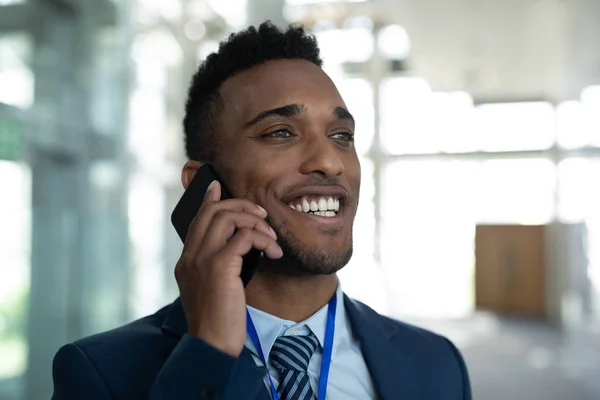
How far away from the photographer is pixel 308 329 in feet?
5.16

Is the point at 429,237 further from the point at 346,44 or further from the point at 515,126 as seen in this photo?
the point at 346,44

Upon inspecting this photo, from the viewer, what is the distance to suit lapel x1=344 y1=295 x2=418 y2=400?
1.52 m

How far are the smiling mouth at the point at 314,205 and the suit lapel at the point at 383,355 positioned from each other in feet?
1.19

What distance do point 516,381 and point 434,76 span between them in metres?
1.80

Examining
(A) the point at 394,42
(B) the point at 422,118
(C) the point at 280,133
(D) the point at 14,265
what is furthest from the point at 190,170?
(A) the point at 394,42

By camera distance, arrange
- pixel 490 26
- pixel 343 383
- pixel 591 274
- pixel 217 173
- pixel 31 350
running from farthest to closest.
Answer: pixel 490 26, pixel 591 274, pixel 31 350, pixel 217 173, pixel 343 383

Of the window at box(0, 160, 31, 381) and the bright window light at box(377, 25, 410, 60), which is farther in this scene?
the bright window light at box(377, 25, 410, 60)

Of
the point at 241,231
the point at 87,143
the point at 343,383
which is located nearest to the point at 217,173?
the point at 241,231

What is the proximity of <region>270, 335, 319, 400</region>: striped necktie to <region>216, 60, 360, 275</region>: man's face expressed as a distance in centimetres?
19

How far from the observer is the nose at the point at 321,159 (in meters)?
1.50

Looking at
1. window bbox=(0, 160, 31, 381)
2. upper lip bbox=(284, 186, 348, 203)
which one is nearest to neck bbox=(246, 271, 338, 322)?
upper lip bbox=(284, 186, 348, 203)

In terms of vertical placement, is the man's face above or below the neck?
above

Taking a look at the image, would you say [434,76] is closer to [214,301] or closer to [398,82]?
[398,82]

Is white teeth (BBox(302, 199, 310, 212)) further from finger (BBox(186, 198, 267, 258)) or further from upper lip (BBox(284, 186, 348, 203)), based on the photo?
finger (BBox(186, 198, 267, 258))
